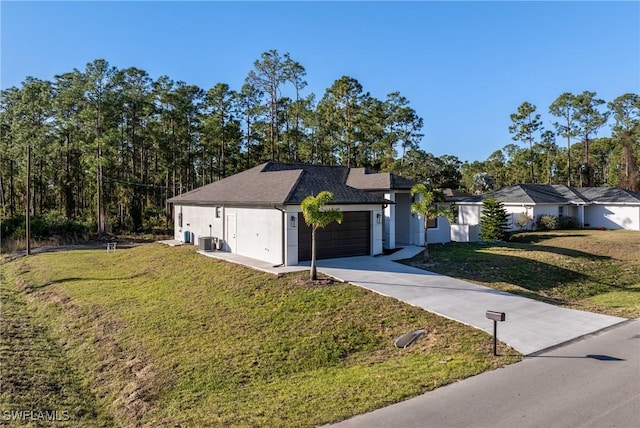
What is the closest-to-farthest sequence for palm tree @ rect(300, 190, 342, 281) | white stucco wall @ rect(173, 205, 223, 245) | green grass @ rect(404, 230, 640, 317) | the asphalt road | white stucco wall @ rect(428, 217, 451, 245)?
the asphalt road < palm tree @ rect(300, 190, 342, 281) < green grass @ rect(404, 230, 640, 317) < white stucco wall @ rect(173, 205, 223, 245) < white stucco wall @ rect(428, 217, 451, 245)

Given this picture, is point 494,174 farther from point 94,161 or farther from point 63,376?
point 63,376

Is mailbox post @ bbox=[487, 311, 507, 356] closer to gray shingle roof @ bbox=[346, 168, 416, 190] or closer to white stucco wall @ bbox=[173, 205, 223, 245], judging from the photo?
gray shingle roof @ bbox=[346, 168, 416, 190]

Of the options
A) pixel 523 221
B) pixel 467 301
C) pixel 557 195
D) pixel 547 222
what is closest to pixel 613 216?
pixel 557 195

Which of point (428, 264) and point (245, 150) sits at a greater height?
point (245, 150)

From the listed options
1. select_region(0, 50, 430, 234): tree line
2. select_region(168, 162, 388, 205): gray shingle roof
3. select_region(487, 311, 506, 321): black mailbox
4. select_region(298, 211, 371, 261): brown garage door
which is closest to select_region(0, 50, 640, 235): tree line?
select_region(0, 50, 430, 234): tree line

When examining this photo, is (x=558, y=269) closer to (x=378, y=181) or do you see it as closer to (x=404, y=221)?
(x=404, y=221)

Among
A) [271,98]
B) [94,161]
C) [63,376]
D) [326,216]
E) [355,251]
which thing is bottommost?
[63,376]

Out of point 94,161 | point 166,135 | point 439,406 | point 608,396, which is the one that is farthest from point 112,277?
point 166,135
